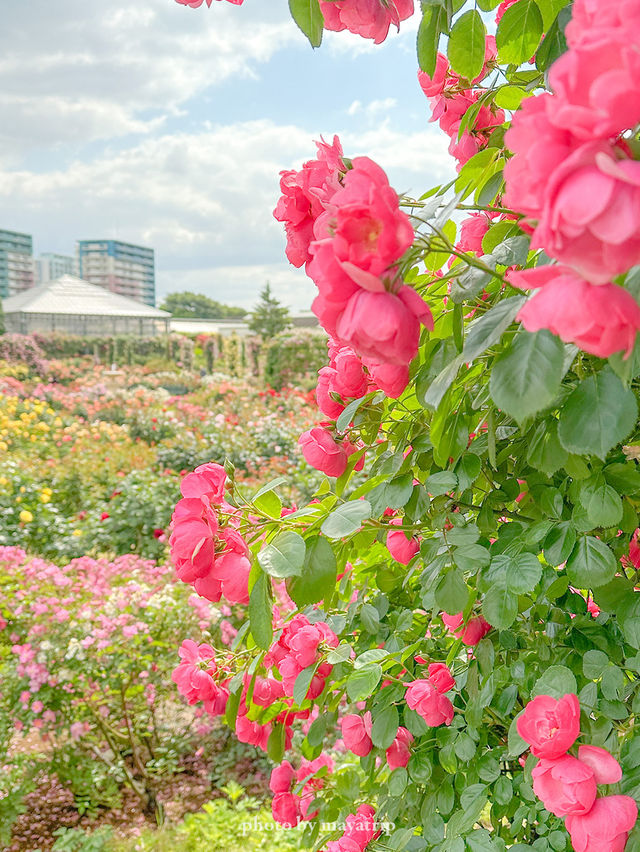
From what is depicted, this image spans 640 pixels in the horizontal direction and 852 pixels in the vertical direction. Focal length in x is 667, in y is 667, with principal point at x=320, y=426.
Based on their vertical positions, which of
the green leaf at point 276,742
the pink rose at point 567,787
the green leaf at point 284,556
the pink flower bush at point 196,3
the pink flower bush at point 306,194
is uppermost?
the pink flower bush at point 196,3

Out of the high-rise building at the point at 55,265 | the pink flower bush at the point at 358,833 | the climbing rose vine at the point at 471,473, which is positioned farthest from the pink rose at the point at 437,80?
the high-rise building at the point at 55,265

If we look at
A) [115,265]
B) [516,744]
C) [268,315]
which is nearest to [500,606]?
[516,744]

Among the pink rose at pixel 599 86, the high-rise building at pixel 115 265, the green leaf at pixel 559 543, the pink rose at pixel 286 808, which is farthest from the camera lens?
the high-rise building at pixel 115 265

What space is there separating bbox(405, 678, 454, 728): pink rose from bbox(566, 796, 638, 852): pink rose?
27 cm

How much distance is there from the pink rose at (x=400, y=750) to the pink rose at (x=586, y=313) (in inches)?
28.5

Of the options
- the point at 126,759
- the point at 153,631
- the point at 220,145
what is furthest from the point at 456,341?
the point at 220,145

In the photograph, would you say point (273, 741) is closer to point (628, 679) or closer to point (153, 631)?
point (628, 679)

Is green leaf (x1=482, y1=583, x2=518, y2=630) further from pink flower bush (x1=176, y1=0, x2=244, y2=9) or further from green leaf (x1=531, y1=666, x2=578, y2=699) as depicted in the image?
pink flower bush (x1=176, y1=0, x2=244, y2=9)

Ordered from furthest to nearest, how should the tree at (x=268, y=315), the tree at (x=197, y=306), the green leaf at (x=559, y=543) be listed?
the tree at (x=197, y=306)
the tree at (x=268, y=315)
the green leaf at (x=559, y=543)

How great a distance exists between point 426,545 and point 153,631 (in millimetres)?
2259

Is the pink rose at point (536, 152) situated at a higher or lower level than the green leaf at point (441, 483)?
higher

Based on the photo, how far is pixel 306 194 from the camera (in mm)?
515

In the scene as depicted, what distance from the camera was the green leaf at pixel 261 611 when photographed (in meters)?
0.53

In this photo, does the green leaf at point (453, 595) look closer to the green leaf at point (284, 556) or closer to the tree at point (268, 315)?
the green leaf at point (284, 556)
